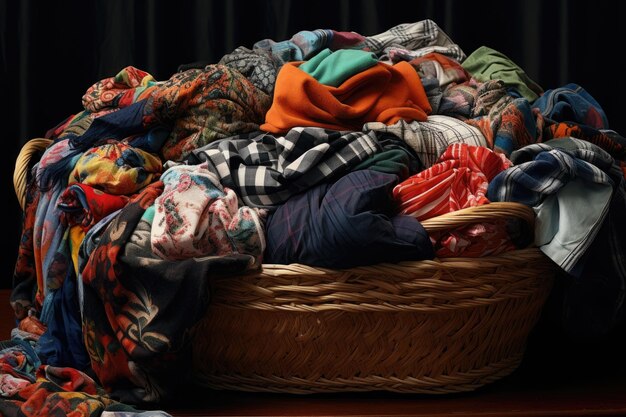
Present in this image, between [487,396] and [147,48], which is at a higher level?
[147,48]

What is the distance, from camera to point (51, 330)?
1.27m

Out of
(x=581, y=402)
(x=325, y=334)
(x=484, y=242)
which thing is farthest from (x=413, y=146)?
(x=581, y=402)

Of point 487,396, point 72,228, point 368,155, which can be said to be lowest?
point 487,396

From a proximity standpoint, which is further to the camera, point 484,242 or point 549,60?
point 549,60

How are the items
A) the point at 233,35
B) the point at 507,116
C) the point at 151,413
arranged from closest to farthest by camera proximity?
the point at 151,413, the point at 507,116, the point at 233,35

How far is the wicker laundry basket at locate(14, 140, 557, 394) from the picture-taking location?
3.67 ft

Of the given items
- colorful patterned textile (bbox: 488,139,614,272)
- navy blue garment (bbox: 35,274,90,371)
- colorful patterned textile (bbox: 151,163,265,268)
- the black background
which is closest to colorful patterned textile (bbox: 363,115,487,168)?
colorful patterned textile (bbox: 488,139,614,272)

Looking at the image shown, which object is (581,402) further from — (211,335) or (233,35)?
(233,35)

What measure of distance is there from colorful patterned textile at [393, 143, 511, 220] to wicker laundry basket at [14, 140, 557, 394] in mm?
58

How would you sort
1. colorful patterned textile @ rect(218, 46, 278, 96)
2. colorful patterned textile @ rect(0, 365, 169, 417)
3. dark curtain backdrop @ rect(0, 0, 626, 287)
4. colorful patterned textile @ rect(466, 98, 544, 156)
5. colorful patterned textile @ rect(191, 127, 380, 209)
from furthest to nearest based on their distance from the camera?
dark curtain backdrop @ rect(0, 0, 626, 287) → colorful patterned textile @ rect(218, 46, 278, 96) → colorful patterned textile @ rect(466, 98, 544, 156) → colorful patterned textile @ rect(191, 127, 380, 209) → colorful patterned textile @ rect(0, 365, 169, 417)

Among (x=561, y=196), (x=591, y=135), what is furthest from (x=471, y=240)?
(x=591, y=135)

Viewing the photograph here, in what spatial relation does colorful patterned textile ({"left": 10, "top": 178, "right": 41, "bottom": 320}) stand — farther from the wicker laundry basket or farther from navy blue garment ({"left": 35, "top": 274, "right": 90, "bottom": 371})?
the wicker laundry basket

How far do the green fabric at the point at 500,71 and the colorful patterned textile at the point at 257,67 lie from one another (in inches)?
15.2

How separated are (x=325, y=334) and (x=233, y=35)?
87 cm
